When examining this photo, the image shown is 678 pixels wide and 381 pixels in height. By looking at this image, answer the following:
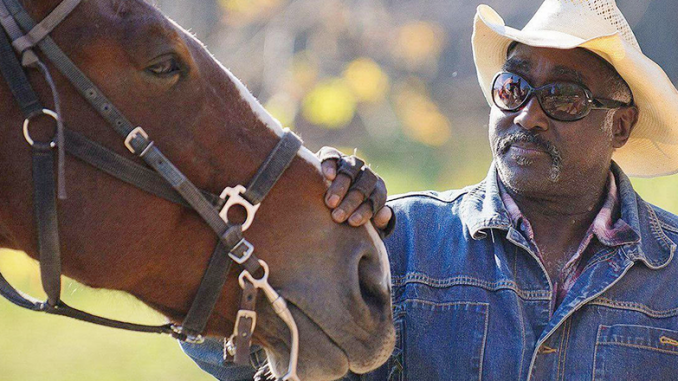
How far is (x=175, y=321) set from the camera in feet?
7.59

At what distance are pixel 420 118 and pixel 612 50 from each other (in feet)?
20.1

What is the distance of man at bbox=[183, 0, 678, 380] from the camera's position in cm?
268

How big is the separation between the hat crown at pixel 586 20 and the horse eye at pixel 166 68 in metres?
1.51

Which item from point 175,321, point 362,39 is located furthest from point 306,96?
point 175,321

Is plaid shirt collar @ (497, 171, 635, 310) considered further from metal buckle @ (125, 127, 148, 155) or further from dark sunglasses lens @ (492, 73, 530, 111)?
metal buckle @ (125, 127, 148, 155)

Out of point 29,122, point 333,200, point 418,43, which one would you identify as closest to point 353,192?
point 333,200

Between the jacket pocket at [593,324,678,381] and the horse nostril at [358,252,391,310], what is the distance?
80cm

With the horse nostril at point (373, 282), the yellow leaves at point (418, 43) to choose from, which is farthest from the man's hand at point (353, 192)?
the yellow leaves at point (418, 43)

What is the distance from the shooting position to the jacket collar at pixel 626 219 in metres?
2.84

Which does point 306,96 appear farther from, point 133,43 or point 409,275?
point 133,43

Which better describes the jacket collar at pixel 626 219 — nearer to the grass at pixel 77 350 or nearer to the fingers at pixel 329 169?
the fingers at pixel 329 169

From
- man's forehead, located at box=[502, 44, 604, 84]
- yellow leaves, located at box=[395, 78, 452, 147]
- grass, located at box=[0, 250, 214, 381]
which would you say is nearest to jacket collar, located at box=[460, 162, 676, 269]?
man's forehead, located at box=[502, 44, 604, 84]

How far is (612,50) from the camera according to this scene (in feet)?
9.55

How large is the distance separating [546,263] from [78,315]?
157cm
